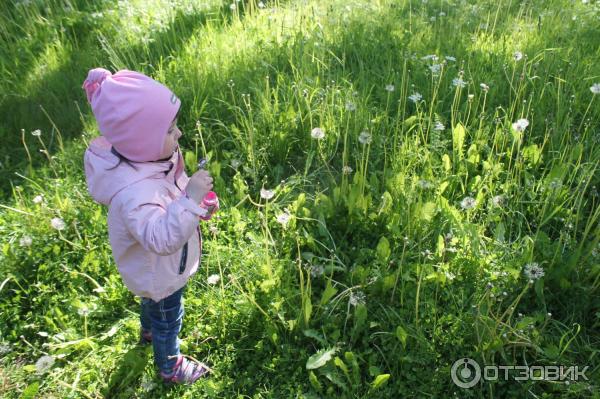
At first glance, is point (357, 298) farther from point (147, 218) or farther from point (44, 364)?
point (44, 364)

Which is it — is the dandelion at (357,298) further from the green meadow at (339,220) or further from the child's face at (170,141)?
the child's face at (170,141)

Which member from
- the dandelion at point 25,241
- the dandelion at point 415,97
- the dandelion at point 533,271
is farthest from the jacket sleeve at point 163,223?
the dandelion at point 415,97

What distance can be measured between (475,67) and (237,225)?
1950mm

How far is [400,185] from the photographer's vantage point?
99.9 inches

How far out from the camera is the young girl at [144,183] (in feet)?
5.21

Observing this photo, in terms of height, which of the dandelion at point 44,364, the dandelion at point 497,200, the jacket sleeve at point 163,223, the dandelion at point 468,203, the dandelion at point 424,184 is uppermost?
the jacket sleeve at point 163,223

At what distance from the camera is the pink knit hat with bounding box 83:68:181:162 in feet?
5.22

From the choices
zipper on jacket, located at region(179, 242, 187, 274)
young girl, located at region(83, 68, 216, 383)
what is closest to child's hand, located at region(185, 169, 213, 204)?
young girl, located at region(83, 68, 216, 383)

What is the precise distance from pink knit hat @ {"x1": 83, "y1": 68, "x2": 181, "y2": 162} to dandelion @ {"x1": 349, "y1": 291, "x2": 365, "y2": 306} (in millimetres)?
980

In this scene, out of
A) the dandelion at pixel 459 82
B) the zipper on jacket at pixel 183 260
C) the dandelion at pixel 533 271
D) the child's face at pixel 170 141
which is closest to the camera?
the child's face at pixel 170 141

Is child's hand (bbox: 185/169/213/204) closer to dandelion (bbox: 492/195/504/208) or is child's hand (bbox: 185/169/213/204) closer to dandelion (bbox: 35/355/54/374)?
dandelion (bbox: 35/355/54/374)

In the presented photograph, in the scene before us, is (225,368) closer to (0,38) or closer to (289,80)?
(289,80)

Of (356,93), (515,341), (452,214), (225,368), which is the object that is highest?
(356,93)

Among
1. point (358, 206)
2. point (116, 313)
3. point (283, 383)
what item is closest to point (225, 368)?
point (283, 383)
